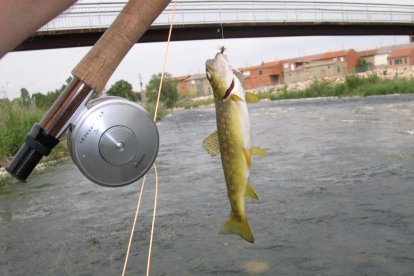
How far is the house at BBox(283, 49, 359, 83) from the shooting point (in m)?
77.3

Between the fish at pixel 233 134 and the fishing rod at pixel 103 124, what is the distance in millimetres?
203

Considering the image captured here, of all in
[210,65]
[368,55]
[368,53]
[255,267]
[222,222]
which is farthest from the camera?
[368,53]

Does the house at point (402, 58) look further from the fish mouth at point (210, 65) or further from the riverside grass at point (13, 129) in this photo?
the fish mouth at point (210, 65)

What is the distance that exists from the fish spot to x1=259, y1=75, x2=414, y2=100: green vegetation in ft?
94.6

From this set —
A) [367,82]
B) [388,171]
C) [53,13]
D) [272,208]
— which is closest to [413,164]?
[388,171]

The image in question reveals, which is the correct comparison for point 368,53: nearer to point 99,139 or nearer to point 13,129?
point 13,129

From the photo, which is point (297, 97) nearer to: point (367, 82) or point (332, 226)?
point (367, 82)

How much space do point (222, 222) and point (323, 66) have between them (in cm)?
7652

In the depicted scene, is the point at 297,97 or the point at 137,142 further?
the point at 297,97

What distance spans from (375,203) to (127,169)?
372cm

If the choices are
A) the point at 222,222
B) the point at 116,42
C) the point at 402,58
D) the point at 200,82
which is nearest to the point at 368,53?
the point at 402,58

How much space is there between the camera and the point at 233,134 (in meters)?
1.18

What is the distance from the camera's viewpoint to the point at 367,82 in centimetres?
4012

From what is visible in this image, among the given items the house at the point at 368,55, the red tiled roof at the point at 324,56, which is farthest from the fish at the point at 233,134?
the house at the point at 368,55
